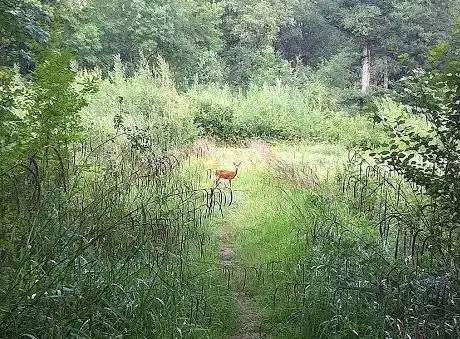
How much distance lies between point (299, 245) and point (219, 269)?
934 millimetres

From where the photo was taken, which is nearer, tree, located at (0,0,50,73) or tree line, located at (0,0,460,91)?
tree, located at (0,0,50,73)

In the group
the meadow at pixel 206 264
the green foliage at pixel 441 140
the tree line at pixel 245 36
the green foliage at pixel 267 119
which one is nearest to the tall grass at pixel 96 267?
the meadow at pixel 206 264

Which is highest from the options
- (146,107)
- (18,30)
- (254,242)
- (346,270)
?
(18,30)

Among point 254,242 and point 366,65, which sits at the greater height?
point 366,65

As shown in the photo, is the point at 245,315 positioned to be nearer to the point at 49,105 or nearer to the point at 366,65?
the point at 49,105

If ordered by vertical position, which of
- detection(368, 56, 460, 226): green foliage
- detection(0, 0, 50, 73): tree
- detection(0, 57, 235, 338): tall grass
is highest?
detection(0, 0, 50, 73): tree

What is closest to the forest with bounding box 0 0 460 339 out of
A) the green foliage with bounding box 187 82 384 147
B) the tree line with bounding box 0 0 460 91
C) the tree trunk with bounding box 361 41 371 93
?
the green foliage with bounding box 187 82 384 147

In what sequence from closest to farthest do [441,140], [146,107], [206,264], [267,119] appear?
[441,140] < [206,264] < [146,107] < [267,119]

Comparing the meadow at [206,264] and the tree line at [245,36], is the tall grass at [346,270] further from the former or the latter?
the tree line at [245,36]

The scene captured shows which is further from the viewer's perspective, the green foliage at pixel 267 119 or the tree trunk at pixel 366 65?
the tree trunk at pixel 366 65

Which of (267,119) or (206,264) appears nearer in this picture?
(206,264)

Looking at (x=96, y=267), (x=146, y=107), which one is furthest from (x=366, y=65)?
(x=96, y=267)

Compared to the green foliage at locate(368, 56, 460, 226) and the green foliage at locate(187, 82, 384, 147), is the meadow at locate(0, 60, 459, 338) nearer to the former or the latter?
the green foliage at locate(368, 56, 460, 226)

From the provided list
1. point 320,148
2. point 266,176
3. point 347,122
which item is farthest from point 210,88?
point 266,176
